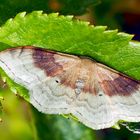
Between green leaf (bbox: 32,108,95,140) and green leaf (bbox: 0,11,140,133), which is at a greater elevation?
green leaf (bbox: 0,11,140,133)

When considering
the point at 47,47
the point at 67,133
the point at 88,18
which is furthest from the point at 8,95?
the point at 47,47

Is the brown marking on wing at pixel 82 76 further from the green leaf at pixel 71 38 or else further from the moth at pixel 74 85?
the green leaf at pixel 71 38

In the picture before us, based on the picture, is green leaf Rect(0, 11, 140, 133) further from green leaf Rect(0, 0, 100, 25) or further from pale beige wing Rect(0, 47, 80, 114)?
green leaf Rect(0, 0, 100, 25)

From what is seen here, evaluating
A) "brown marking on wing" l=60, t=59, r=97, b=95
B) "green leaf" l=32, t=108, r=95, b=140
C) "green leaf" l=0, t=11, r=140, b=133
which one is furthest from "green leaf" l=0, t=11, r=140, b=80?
"green leaf" l=32, t=108, r=95, b=140

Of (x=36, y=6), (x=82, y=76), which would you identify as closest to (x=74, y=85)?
(x=82, y=76)

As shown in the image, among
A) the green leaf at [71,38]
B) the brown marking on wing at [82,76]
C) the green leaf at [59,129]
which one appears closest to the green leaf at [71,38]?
the green leaf at [71,38]

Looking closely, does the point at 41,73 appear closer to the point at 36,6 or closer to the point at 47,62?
the point at 47,62
